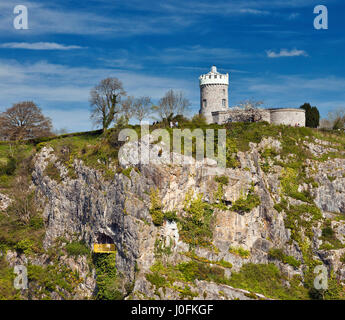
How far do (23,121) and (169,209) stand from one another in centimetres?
3472

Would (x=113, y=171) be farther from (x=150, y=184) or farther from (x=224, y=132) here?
(x=224, y=132)

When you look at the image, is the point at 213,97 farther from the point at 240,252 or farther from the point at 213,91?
the point at 240,252

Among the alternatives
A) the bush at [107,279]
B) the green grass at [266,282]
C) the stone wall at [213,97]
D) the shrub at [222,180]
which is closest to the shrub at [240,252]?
the green grass at [266,282]

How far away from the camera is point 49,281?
142 feet

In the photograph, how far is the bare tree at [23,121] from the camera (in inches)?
2534

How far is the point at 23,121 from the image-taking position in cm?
6525

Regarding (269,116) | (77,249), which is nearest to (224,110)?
(269,116)

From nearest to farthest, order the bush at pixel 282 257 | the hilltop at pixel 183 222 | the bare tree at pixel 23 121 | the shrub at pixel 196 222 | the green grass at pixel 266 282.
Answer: the green grass at pixel 266 282, the hilltop at pixel 183 222, the shrub at pixel 196 222, the bush at pixel 282 257, the bare tree at pixel 23 121

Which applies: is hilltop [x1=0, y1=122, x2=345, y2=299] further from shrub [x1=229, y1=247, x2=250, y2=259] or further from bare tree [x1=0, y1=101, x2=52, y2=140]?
bare tree [x1=0, y1=101, x2=52, y2=140]

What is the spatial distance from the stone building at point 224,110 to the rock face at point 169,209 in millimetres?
4929

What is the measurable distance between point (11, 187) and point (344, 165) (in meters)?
38.9

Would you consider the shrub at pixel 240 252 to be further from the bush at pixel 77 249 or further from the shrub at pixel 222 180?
the bush at pixel 77 249

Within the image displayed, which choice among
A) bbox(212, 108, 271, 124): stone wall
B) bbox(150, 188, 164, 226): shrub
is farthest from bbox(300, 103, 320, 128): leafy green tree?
bbox(150, 188, 164, 226): shrub
